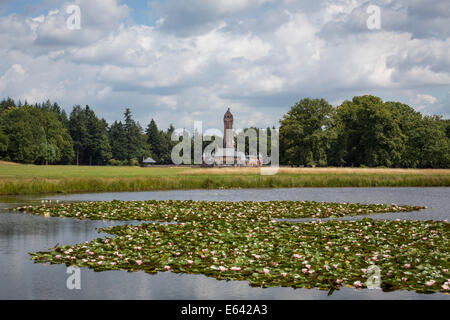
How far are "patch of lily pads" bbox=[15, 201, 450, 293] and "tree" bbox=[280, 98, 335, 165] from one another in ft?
277

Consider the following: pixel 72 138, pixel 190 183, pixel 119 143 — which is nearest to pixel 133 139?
pixel 119 143

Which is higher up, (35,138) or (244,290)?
(35,138)

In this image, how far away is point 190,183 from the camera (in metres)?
46.7

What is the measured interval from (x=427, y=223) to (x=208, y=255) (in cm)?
1146

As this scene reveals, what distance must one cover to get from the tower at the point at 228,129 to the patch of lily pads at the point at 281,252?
447ft

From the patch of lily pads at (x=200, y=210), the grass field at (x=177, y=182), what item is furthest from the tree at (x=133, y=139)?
the patch of lily pads at (x=200, y=210)

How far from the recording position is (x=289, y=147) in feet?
365

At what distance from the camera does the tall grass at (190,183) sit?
39312mm

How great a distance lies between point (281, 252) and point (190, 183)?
3359 cm

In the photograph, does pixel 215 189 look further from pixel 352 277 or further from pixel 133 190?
pixel 352 277

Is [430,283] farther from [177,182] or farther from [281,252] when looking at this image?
[177,182]

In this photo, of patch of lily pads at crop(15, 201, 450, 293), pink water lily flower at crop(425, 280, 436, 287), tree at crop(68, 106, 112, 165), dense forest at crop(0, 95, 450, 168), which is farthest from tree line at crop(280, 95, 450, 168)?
pink water lily flower at crop(425, 280, 436, 287)

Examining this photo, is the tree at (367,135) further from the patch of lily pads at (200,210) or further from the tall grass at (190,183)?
the patch of lily pads at (200,210)
